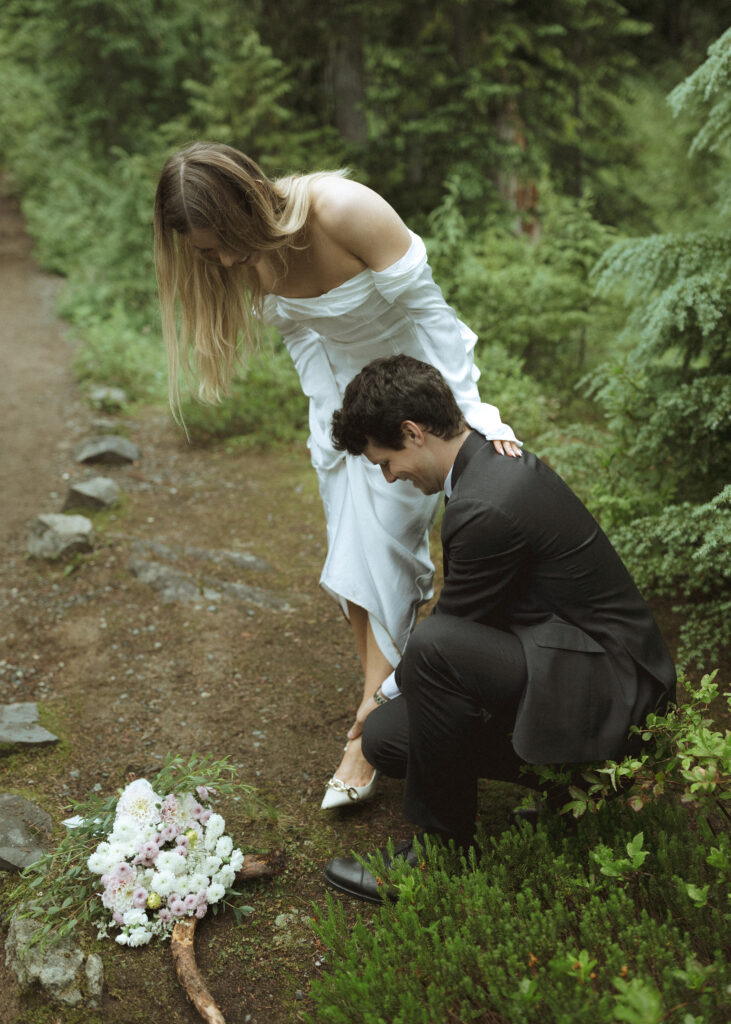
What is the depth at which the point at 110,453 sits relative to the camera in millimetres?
6129

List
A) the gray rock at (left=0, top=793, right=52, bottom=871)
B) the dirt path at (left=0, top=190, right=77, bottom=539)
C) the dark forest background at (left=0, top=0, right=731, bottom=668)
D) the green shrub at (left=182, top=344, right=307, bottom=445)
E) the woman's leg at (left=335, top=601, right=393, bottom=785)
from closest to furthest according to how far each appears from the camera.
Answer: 1. the gray rock at (left=0, top=793, right=52, bottom=871)
2. the woman's leg at (left=335, top=601, right=393, bottom=785)
3. the dark forest background at (left=0, top=0, right=731, bottom=668)
4. the dirt path at (left=0, top=190, right=77, bottom=539)
5. the green shrub at (left=182, top=344, right=307, bottom=445)

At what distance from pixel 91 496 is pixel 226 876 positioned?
3354mm

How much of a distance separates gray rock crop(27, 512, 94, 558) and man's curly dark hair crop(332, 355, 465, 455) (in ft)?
9.46

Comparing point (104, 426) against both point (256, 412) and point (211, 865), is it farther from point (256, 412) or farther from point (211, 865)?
point (211, 865)

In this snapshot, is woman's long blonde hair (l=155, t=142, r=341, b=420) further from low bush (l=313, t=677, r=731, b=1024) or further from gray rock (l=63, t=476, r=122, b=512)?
gray rock (l=63, t=476, r=122, b=512)

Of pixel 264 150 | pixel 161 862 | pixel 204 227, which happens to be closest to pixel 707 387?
pixel 204 227

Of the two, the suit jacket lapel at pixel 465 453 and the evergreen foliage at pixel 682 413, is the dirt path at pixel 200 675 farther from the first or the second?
the evergreen foliage at pixel 682 413

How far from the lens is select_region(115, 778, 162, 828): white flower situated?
239 cm

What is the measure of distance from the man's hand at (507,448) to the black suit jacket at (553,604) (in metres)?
0.03

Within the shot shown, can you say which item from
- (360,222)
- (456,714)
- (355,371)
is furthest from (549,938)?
(360,222)

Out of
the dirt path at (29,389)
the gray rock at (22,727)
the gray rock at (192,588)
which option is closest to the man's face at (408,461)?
the gray rock at (22,727)

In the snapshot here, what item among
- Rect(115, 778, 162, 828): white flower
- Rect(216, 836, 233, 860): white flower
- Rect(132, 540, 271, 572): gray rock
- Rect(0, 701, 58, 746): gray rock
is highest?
Rect(115, 778, 162, 828): white flower

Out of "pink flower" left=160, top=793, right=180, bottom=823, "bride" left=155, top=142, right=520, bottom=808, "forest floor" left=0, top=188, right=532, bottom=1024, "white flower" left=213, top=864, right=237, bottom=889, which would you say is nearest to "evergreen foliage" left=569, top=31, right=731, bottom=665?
"bride" left=155, top=142, right=520, bottom=808

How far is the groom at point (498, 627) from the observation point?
6.87ft
